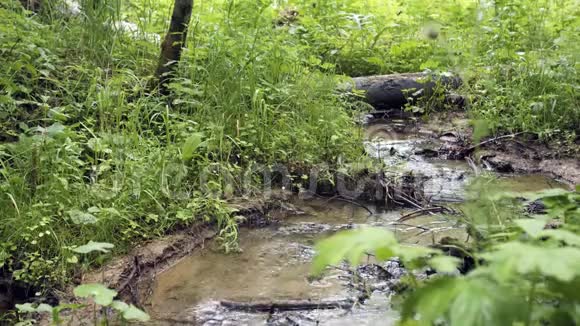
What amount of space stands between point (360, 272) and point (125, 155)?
167 centimetres

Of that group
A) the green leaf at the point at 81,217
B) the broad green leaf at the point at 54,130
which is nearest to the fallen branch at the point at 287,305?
the green leaf at the point at 81,217

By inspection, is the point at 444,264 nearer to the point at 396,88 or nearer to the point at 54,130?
the point at 54,130

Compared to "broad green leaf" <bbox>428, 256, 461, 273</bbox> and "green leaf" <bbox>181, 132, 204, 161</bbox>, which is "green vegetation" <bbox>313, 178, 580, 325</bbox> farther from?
"green leaf" <bbox>181, 132, 204, 161</bbox>

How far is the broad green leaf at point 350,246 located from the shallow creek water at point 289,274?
3.49 ft

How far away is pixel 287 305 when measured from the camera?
2.86m

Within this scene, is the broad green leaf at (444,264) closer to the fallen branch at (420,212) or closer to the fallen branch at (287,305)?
the fallen branch at (287,305)

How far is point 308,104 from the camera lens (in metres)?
4.93

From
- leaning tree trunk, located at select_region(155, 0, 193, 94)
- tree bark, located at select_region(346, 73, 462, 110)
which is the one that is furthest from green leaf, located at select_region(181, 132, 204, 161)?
tree bark, located at select_region(346, 73, 462, 110)

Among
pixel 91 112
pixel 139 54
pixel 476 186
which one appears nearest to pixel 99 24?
pixel 139 54

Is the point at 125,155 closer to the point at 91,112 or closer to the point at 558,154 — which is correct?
the point at 91,112

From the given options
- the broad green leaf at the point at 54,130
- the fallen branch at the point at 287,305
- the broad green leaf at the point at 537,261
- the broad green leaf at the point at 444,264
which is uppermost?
the broad green leaf at the point at 537,261

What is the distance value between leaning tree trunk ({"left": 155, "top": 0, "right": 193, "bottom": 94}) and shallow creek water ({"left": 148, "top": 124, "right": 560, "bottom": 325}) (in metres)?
1.51

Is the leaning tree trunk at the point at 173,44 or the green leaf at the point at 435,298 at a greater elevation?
the leaning tree trunk at the point at 173,44

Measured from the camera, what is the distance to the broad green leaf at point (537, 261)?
1.08m
